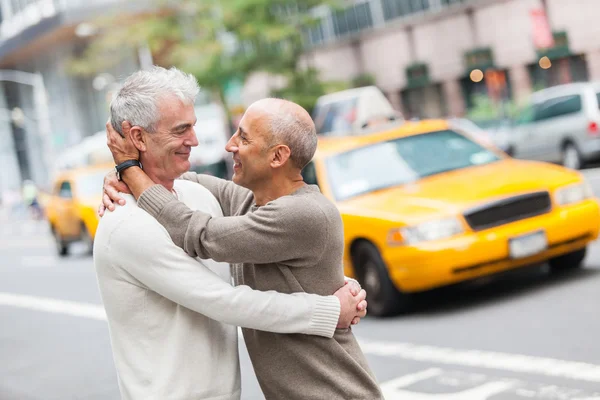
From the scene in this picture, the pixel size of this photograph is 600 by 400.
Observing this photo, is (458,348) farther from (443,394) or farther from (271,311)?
(271,311)

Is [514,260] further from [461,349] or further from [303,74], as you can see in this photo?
[303,74]

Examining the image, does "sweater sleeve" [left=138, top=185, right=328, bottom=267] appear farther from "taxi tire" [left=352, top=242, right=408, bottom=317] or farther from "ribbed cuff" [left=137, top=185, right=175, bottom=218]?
"taxi tire" [left=352, top=242, right=408, bottom=317]

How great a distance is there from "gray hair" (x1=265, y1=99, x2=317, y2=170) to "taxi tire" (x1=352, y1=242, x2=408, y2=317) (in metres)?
5.77

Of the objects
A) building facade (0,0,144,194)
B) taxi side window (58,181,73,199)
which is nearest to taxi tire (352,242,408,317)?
taxi side window (58,181,73,199)

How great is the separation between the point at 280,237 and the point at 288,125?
0.34 meters

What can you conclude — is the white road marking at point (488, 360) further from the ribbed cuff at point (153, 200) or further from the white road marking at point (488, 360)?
the ribbed cuff at point (153, 200)

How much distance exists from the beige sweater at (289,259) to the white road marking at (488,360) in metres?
3.46

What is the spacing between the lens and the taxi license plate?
28.3 feet

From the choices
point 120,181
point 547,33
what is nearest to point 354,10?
point 547,33

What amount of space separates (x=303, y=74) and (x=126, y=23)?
1138 cm

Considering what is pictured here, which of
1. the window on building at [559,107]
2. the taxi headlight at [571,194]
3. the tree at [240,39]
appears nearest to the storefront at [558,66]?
the tree at [240,39]

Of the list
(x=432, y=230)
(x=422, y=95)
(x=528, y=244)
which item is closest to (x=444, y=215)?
(x=432, y=230)

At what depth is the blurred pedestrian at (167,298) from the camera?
300cm

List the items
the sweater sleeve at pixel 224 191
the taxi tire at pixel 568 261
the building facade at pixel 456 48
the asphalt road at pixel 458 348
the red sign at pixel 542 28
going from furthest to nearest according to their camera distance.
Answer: the red sign at pixel 542 28
the building facade at pixel 456 48
the taxi tire at pixel 568 261
the asphalt road at pixel 458 348
the sweater sleeve at pixel 224 191
